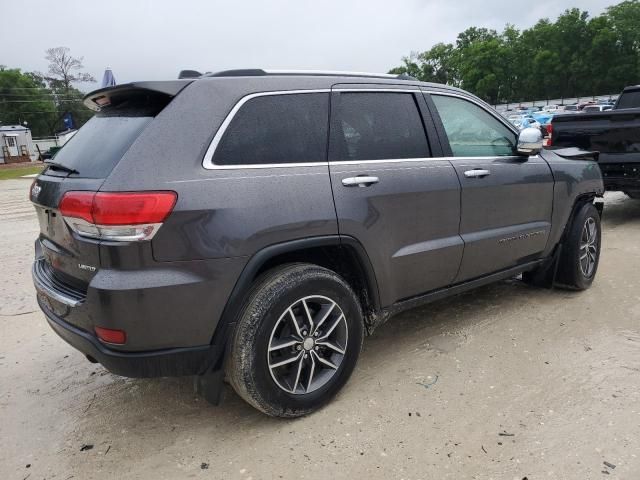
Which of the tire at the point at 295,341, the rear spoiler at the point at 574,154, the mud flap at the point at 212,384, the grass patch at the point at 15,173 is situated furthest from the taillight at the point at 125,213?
the grass patch at the point at 15,173

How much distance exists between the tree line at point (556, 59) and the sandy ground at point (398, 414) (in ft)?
280

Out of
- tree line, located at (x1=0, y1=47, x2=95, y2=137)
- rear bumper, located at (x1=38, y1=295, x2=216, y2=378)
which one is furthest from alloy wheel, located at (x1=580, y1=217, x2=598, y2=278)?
tree line, located at (x1=0, y1=47, x2=95, y2=137)

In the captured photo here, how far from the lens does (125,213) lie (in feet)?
7.55

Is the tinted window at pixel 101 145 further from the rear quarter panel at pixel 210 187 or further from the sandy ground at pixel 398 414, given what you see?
the sandy ground at pixel 398 414

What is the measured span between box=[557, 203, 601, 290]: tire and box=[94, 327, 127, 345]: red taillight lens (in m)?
3.77

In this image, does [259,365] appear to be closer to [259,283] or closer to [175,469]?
[259,283]

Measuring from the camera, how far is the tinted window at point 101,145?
252 cm

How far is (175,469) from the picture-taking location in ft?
8.40

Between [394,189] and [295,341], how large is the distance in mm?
1074

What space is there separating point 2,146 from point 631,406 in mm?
48783

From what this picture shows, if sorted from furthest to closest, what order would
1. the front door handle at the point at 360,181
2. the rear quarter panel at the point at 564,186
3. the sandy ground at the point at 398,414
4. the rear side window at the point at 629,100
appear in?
the rear side window at the point at 629,100 → the rear quarter panel at the point at 564,186 → the front door handle at the point at 360,181 → the sandy ground at the point at 398,414

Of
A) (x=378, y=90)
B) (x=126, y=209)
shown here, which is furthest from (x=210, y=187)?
(x=378, y=90)

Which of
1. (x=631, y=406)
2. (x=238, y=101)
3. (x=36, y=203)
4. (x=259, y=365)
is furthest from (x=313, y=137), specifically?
(x=631, y=406)

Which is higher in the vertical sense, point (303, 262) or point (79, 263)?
point (79, 263)
